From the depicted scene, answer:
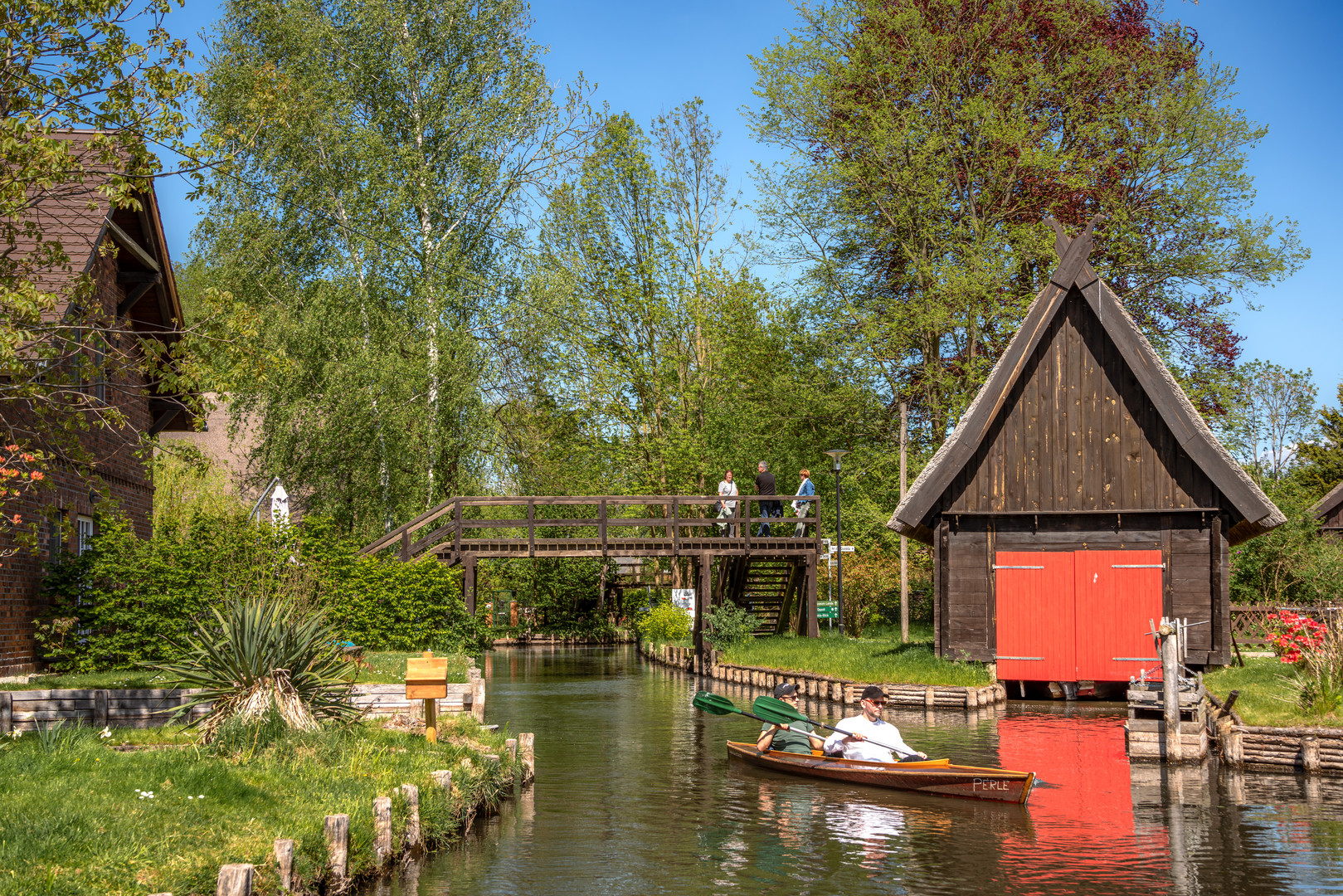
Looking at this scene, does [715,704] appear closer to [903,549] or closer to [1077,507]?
[1077,507]

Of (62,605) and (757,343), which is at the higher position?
(757,343)

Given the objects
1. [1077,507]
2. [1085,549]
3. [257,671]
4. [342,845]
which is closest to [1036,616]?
[1085,549]

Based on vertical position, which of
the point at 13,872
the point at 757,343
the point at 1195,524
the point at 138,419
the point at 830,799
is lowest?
the point at 830,799

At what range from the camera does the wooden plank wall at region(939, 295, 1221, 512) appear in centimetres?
2555

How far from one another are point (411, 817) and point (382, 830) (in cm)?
74

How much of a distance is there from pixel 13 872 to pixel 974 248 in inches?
1282

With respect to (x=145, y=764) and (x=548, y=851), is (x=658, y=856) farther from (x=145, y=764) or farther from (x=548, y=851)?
(x=145, y=764)

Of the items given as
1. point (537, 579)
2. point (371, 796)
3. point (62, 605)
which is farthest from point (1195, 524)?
point (537, 579)

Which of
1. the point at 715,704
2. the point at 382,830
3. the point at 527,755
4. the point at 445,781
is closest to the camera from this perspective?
the point at 382,830

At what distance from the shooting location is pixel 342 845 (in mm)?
10250

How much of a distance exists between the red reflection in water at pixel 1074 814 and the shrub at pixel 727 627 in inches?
540

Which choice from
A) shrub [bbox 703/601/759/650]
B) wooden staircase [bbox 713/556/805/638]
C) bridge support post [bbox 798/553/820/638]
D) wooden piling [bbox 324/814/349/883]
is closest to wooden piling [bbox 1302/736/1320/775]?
wooden piling [bbox 324/814/349/883]

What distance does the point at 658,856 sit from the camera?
12.4m

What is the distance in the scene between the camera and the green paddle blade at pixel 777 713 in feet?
59.2
